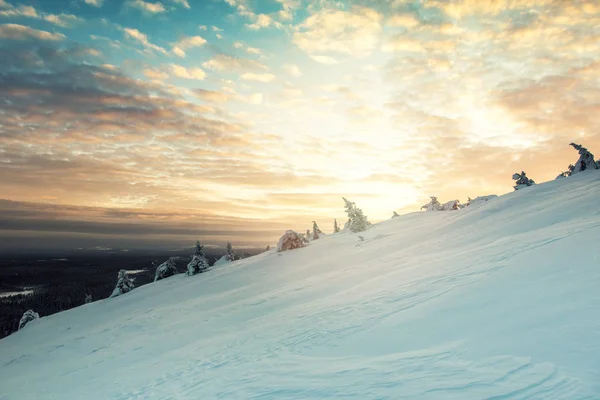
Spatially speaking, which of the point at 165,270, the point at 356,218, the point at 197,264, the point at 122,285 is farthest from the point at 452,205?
the point at 122,285

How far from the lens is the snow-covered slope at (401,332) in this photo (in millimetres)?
4402

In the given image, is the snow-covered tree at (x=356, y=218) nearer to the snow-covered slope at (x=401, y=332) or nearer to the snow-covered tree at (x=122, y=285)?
the snow-covered slope at (x=401, y=332)

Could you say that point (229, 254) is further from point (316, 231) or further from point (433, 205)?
point (433, 205)

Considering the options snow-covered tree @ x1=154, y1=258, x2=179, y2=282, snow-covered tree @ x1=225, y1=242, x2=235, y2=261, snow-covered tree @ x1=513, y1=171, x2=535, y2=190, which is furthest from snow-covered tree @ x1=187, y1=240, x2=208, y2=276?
snow-covered tree @ x1=513, y1=171, x2=535, y2=190

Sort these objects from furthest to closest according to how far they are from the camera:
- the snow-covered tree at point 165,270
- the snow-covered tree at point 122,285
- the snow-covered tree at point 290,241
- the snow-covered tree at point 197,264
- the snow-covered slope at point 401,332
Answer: the snow-covered tree at point 165,270, the snow-covered tree at point 122,285, the snow-covered tree at point 197,264, the snow-covered tree at point 290,241, the snow-covered slope at point 401,332

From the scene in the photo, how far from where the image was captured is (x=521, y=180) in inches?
1115

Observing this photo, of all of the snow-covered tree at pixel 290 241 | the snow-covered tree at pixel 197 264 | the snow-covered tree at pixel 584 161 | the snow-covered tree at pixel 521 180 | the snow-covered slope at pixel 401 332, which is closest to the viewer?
the snow-covered slope at pixel 401 332

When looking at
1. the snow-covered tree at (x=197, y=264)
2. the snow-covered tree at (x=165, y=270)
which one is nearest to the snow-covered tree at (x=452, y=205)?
the snow-covered tree at (x=197, y=264)

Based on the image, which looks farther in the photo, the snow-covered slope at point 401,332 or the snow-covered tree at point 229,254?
the snow-covered tree at point 229,254

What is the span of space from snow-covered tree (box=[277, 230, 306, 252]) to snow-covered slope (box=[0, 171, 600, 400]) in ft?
→ 46.6

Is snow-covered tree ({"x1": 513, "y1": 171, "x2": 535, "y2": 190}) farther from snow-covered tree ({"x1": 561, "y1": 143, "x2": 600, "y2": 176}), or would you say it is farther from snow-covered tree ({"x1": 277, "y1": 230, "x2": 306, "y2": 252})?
snow-covered tree ({"x1": 277, "y1": 230, "x2": 306, "y2": 252})

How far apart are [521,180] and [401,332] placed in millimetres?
29196

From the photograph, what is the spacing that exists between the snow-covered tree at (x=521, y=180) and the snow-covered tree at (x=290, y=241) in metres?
22.2

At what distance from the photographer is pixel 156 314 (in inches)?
789
